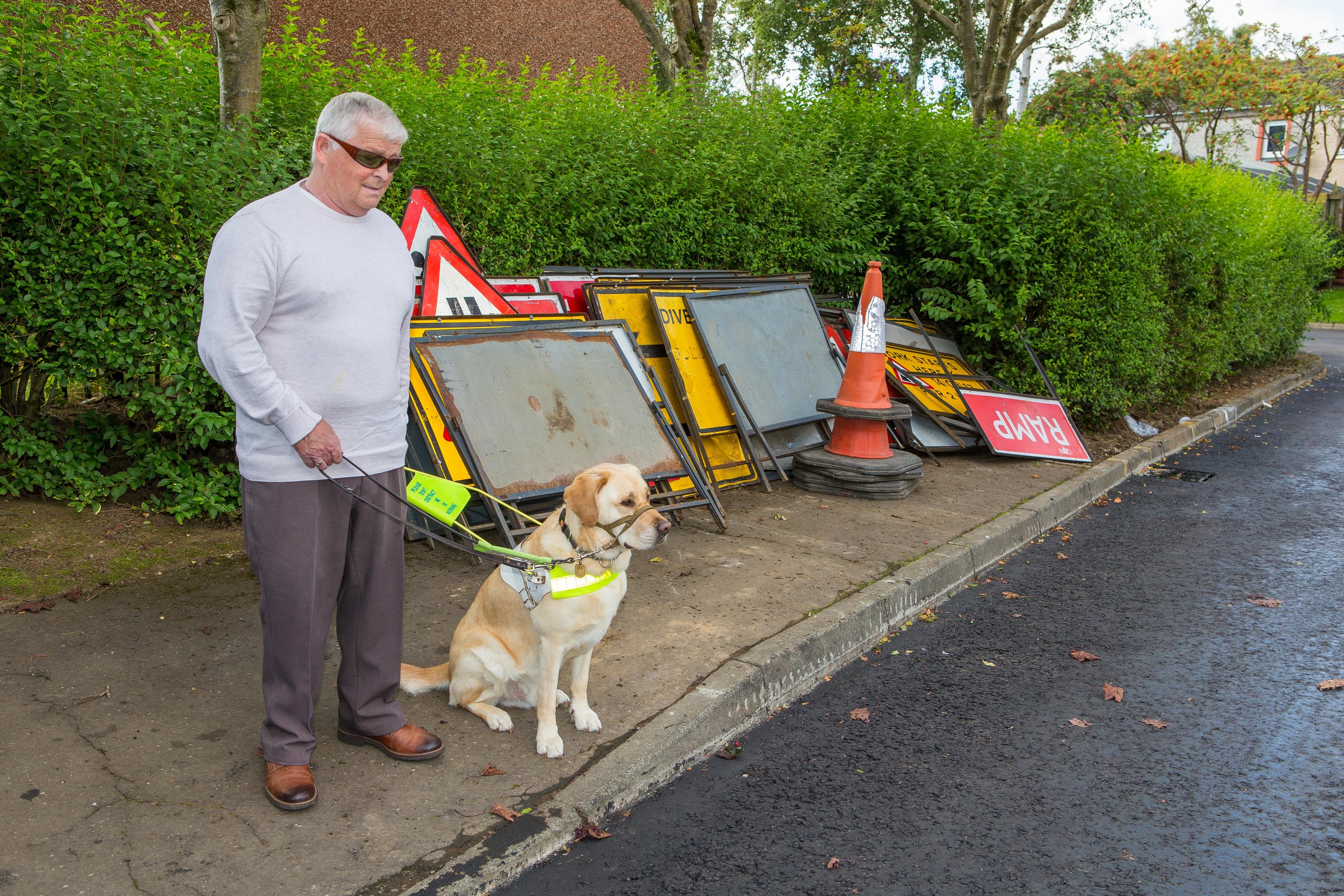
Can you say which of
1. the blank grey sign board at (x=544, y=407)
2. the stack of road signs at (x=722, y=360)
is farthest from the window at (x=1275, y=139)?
the blank grey sign board at (x=544, y=407)

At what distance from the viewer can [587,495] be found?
3193 millimetres

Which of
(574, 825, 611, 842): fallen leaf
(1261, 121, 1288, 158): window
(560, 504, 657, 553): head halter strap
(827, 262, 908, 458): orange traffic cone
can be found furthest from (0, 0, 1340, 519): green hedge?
(1261, 121, 1288, 158): window

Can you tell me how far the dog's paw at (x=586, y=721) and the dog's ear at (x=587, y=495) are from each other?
757 millimetres

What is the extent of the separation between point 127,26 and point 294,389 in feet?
11.6

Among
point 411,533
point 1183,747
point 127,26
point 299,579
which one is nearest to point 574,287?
point 411,533

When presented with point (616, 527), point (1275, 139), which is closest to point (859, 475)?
point (616, 527)

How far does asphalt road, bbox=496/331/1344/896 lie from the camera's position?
293 cm

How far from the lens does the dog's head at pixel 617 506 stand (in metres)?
3.15

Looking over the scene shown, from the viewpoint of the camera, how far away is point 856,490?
6.93 metres

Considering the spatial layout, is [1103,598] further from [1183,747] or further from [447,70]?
[447,70]

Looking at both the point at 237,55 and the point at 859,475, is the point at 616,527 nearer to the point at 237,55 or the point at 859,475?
the point at 237,55

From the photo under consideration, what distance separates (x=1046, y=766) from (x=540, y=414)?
10.1 ft

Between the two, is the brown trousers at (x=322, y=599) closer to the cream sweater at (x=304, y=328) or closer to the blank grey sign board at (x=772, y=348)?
the cream sweater at (x=304, y=328)

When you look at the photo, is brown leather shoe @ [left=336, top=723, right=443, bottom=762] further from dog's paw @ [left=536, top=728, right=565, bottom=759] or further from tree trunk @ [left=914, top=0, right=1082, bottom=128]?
tree trunk @ [left=914, top=0, right=1082, bottom=128]
